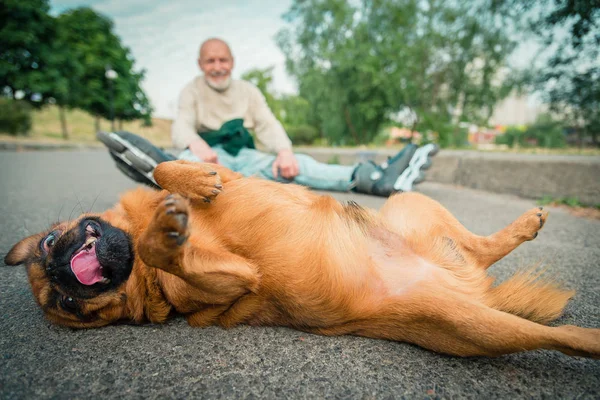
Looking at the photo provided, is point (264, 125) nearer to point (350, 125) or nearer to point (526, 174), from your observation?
point (526, 174)

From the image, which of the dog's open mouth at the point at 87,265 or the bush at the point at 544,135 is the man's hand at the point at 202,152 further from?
the bush at the point at 544,135

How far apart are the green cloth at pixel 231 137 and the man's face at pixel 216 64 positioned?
2.21 feet

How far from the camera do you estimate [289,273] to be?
1442mm

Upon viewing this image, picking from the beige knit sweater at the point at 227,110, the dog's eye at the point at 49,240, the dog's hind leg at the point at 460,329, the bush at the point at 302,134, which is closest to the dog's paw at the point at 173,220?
the dog's hind leg at the point at 460,329

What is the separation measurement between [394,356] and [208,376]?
65 cm

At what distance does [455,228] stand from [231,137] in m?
2.88

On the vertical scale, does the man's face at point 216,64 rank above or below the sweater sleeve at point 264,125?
above

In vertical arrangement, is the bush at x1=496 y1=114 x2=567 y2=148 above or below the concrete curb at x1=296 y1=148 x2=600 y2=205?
above

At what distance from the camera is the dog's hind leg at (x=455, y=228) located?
1.75m

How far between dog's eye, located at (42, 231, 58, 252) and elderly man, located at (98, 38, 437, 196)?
183 centimetres

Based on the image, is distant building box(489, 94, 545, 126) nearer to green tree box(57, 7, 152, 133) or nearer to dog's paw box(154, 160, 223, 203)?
dog's paw box(154, 160, 223, 203)

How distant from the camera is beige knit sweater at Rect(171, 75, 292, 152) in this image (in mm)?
4348

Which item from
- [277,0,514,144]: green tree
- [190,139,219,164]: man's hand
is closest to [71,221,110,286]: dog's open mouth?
[190,139,219,164]: man's hand

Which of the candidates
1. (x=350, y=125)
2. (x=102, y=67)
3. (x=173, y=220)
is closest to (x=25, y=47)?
(x=102, y=67)
